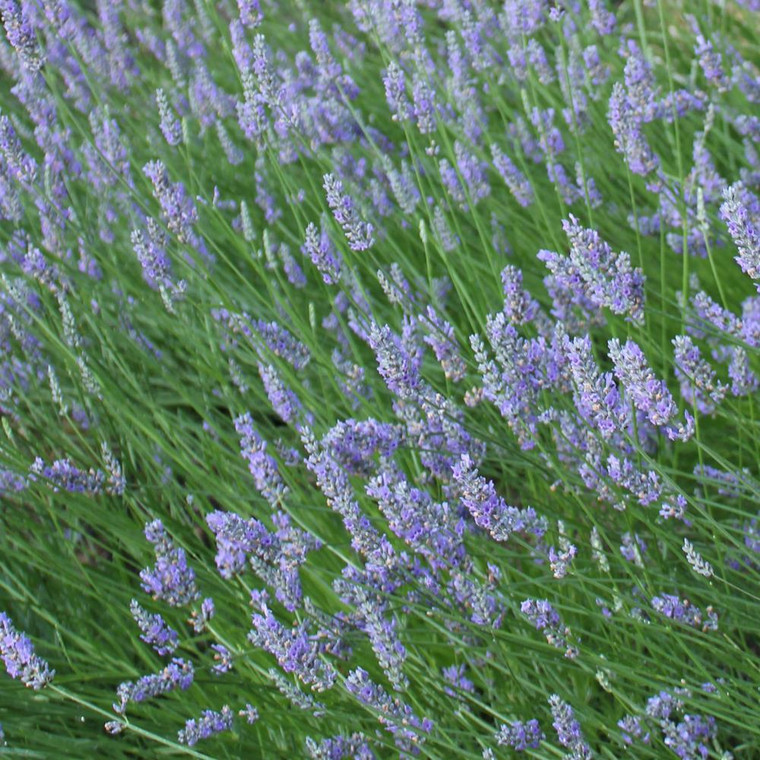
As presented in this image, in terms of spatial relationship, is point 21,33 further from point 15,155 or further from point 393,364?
point 393,364

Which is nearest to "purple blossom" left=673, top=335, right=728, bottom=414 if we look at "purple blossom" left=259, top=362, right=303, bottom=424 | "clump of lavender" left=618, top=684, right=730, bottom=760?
"clump of lavender" left=618, top=684, right=730, bottom=760

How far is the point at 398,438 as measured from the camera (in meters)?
1.76

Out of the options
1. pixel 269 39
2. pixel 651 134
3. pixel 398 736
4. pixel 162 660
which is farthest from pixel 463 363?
pixel 269 39

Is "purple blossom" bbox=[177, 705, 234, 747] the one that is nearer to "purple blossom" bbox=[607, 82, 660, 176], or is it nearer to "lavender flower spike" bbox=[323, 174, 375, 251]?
"lavender flower spike" bbox=[323, 174, 375, 251]

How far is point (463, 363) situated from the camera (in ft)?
6.33

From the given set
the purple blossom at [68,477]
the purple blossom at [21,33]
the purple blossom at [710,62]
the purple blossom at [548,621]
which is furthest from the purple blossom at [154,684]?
the purple blossom at [710,62]

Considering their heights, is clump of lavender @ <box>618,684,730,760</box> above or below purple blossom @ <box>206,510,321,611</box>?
below

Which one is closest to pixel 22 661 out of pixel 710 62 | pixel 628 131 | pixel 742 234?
pixel 742 234

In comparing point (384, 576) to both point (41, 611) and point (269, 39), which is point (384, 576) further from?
point (269, 39)

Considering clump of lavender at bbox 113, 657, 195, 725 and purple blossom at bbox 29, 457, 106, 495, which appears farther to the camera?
purple blossom at bbox 29, 457, 106, 495

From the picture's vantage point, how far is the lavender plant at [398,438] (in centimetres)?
170

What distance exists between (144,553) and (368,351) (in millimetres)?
773

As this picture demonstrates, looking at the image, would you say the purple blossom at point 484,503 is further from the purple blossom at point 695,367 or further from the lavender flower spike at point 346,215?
the lavender flower spike at point 346,215

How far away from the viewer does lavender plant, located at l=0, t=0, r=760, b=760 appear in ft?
5.59
